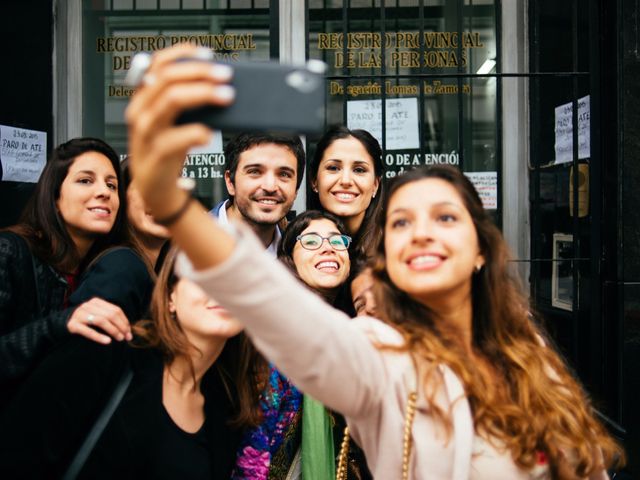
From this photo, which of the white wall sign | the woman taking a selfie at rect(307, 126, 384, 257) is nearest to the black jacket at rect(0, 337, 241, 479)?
the woman taking a selfie at rect(307, 126, 384, 257)

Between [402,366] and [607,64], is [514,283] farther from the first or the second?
[607,64]

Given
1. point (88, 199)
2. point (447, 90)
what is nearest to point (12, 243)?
point (88, 199)

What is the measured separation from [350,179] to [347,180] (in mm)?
22

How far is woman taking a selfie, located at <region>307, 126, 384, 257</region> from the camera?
3443mm

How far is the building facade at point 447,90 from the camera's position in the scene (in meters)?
4.13

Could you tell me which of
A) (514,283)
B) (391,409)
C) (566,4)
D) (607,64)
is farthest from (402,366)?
(566,4)

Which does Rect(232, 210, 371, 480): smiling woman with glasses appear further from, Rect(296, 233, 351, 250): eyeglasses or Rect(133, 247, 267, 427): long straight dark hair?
Rect(296, 233, 351, 250): eyeglasses

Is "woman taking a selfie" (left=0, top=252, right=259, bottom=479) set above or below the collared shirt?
below

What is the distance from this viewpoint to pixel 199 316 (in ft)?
7.34

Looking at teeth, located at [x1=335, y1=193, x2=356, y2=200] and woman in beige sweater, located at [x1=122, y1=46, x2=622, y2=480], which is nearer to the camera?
woman in beige sweater, located at [x1=122, y1=46, x2=622, y2=480]

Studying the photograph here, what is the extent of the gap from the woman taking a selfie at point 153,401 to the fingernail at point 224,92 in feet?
3.72

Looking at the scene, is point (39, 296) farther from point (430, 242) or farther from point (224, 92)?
point (224, 92)

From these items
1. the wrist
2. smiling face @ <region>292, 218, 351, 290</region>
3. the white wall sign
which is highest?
the white wall sign

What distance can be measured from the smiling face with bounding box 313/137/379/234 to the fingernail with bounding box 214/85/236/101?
2352 mm
